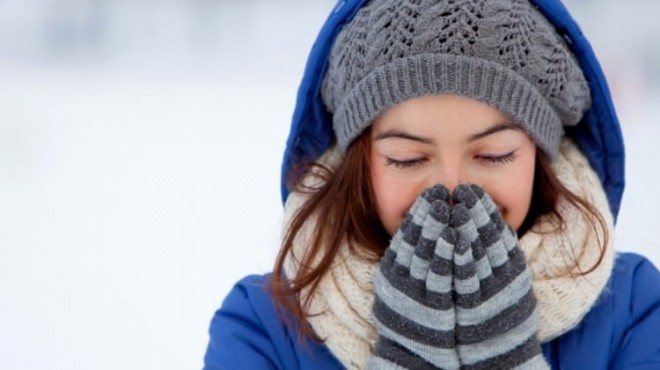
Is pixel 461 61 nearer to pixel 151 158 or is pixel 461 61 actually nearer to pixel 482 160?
pixel 482 160

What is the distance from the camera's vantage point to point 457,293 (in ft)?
3.60

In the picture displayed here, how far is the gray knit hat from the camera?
1.14m

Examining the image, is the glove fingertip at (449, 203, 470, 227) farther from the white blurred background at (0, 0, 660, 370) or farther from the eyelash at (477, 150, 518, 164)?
the white blurred background at (0, 0, 660, 370)

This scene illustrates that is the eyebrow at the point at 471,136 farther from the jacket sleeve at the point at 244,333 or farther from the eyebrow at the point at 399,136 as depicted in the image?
the jacket sleeve at the point at 244,333

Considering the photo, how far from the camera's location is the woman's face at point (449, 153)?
1.14m

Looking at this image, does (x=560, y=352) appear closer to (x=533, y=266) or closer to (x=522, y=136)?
(x=533, y=266)

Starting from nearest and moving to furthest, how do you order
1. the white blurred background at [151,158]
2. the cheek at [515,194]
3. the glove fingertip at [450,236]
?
the glove fingertip at [450,236]
the cheek at [515,194]
the white blurred background at [151,158]

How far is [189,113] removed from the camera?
318 cm

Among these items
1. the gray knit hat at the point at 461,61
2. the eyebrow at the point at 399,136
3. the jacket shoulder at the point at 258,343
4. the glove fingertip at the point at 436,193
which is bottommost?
the jacket shoulder at the point at 258,343

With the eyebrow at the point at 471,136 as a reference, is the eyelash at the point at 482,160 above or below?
below

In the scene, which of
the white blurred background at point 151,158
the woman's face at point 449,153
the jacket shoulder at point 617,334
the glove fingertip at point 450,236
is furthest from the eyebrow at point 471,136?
the white blurred background at point 151,158

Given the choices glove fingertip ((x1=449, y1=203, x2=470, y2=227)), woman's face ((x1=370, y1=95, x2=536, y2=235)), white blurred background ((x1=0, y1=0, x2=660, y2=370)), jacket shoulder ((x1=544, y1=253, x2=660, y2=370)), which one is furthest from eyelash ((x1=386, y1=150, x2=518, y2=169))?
white blurred background ((x1=0, y1=0, x2=660, y2=370))

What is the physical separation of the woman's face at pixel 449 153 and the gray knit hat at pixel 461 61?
0.02 m

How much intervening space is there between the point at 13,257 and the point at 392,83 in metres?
1.44
